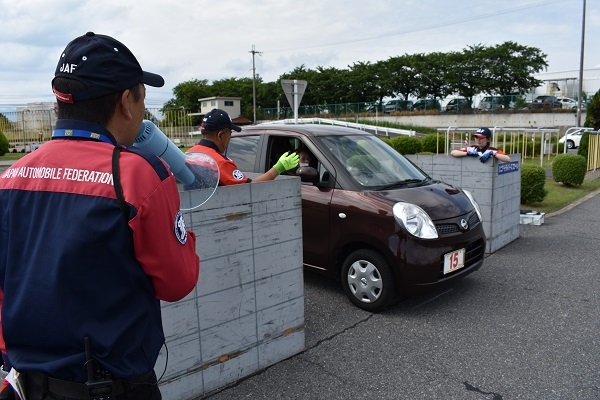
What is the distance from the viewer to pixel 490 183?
6.34 m

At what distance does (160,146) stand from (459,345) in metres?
3.05

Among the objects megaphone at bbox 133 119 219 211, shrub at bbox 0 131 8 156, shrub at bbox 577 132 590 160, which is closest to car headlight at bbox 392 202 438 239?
megaphone at bbox 133 119 219 211

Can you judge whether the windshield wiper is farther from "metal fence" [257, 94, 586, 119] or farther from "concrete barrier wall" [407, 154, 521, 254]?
"metal fence" [257, 94, 586, 119]

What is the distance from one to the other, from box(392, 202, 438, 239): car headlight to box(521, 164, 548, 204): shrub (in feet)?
20.3

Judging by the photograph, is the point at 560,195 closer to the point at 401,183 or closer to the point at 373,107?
the point at 401,183

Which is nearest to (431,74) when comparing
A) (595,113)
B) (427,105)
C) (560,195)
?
(427,105)

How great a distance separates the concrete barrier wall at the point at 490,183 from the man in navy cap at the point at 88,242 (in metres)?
5.69

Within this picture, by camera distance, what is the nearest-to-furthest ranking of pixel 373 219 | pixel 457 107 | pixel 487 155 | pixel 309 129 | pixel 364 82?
pixel 373 219
pixel 309 129
pixel 487 155
pixel 457 107
pixel 364 82

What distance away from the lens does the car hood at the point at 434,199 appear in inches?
176

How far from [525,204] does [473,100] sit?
36.3 m

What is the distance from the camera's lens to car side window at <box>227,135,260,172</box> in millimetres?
5441

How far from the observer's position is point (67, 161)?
136cm

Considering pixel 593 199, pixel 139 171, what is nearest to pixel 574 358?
pixel 139 171

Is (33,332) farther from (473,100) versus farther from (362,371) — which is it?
(473,100)
